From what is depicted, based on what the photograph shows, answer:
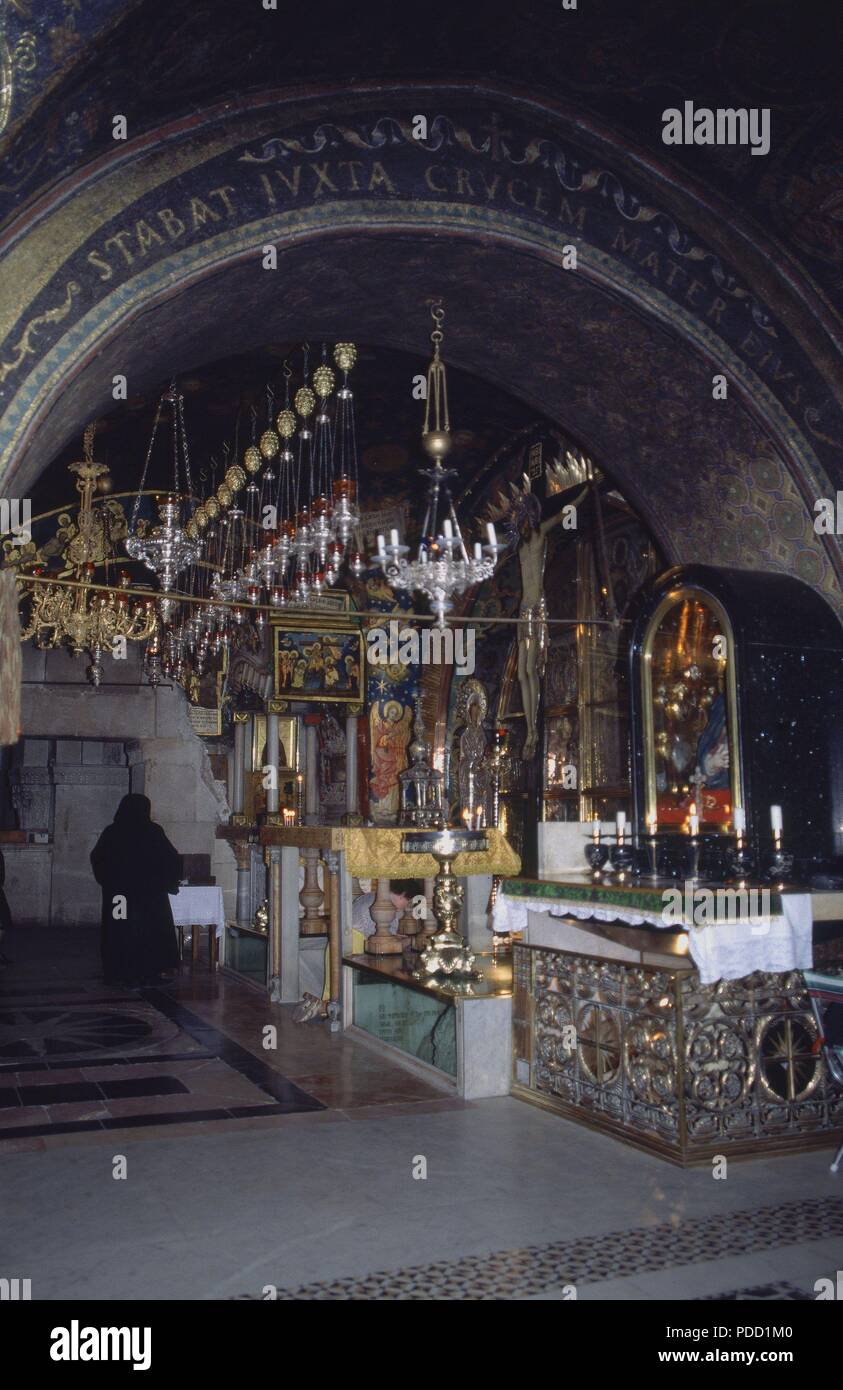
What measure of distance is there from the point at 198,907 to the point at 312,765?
13.1 feet

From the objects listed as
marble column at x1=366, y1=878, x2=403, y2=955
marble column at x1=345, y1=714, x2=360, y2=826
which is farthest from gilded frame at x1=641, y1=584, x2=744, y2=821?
marble column at x1=345, y1=714, x2=360, y2=826

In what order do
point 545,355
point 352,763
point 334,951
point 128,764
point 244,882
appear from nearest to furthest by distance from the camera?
point 545,355, point 334,951, point 244,882, point 352,763, point 128,764

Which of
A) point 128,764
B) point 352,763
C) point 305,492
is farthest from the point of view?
point 128,764

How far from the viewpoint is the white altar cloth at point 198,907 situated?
11.8 meters

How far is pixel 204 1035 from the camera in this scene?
26.2 feet

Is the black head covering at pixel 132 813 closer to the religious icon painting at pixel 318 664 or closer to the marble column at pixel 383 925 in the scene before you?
the marble column at pixel 383 925

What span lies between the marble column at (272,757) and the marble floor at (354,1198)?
674 cm

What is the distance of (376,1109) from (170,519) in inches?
181

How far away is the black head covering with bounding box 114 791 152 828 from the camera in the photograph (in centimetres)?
1034

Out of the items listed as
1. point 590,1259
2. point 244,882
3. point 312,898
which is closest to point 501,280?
point 312,898

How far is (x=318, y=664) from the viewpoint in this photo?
13.8m
